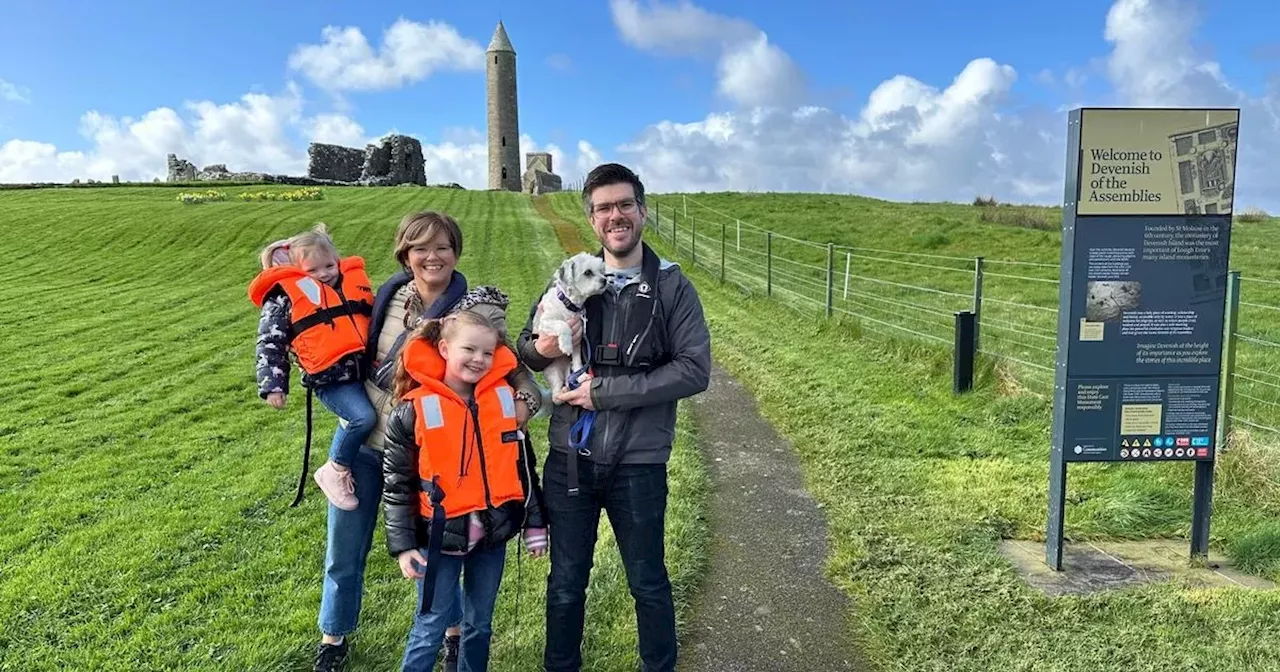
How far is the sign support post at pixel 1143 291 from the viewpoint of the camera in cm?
382

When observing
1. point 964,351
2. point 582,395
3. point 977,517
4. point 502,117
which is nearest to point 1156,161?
point 977,517

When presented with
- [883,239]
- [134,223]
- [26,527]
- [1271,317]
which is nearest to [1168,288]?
[26,527]

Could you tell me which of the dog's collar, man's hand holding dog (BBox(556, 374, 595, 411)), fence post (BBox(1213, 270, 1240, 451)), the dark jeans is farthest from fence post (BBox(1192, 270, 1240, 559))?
the dog's collar

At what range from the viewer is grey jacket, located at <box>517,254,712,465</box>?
271cm

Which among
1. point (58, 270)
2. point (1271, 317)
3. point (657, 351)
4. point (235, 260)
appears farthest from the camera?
point (235, 260)

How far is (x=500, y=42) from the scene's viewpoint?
60219 millimetres

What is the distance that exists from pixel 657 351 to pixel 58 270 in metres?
19.5

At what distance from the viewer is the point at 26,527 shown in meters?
4.75

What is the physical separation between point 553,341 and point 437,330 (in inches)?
15.8

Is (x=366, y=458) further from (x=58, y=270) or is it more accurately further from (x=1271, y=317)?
(x=58, y=270)

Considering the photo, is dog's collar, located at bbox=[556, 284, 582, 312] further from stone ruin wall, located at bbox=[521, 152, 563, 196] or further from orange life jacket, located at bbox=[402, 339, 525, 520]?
stone ruin wall, located at bbox=[521, 152, 563, 196]

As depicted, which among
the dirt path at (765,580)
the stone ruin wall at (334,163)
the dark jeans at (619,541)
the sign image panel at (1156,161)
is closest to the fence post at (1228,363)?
the sign image panel at (1156,161)

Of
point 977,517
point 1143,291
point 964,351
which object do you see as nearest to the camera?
point 1143,291

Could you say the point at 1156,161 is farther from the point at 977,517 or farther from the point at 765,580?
the point at 765,580
